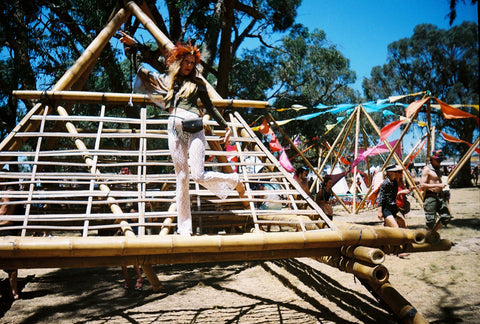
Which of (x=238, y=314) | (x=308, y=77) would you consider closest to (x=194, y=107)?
(x=238, y=314)

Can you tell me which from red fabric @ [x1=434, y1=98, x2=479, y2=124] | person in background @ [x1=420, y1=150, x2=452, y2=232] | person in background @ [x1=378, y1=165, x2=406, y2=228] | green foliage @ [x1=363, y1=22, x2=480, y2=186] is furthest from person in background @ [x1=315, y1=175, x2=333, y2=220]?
green foliage @ [x1=363, y1=22, x2=480, y2=186]

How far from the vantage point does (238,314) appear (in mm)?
4055

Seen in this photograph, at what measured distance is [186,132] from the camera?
303 cm

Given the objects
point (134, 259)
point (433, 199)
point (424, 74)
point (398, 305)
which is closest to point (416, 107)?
point (433, 199)

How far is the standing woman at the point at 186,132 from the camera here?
2.96m

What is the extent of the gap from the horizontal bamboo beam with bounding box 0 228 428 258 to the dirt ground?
1.10 metres

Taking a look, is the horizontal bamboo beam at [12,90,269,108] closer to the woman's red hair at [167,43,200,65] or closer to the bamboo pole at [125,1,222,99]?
the woman's red hair at [167,43,200,65]

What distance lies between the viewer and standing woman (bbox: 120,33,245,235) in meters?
2.96

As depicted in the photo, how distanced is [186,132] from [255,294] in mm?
2842

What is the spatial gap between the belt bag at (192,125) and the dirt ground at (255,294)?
→ 2.25m

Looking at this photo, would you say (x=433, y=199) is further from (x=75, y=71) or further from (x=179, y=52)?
(x=75, y=71)

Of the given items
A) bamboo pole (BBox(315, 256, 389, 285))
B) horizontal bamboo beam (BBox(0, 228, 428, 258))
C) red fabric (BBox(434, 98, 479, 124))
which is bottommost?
bamboo pole (BBox(315, 256, 389, 285))

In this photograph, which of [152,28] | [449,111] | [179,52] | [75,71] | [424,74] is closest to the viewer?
[179,52]

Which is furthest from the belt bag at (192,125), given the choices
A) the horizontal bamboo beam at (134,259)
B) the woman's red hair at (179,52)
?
the horizontal bamboo beam at (134,259)
